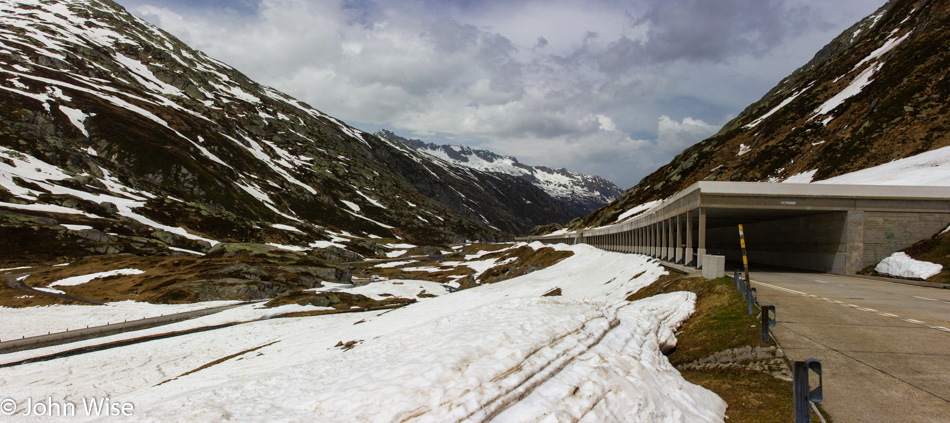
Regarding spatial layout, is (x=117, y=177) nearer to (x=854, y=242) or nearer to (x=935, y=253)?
Result: (x=854, y=242)

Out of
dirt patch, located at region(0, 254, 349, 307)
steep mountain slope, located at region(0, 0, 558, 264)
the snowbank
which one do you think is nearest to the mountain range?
steep mountain slope, located at region(0, 0, 558, 264)

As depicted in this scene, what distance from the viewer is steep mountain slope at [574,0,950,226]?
56312mm

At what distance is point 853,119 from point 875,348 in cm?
7775

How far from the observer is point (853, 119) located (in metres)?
67.6

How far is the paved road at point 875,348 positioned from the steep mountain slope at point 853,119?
49.8 m

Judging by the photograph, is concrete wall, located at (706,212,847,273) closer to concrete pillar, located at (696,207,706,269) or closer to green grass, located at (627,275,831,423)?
concrete pillar, located at (696,207,706,269)

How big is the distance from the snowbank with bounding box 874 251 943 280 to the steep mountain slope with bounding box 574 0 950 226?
30185mm

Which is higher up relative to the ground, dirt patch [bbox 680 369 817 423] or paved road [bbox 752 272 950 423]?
paved road [bbox 752 272 950 423]

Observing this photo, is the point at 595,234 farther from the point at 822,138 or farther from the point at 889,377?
the point at 889,377

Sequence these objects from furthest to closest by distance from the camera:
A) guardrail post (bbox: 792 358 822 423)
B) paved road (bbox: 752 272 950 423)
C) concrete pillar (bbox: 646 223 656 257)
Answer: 1. concrete pillar (bbox: 646 223 656 257)
2. paved road (bbox: 752 272 950 423)
3. guardrail post (bbox: 792 358 822 423)

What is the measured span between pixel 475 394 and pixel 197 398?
284 inches

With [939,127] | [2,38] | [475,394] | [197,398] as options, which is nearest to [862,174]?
[939,127]

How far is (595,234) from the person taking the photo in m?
103

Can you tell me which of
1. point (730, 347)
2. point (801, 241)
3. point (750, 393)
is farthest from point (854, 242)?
point (750, 393)
